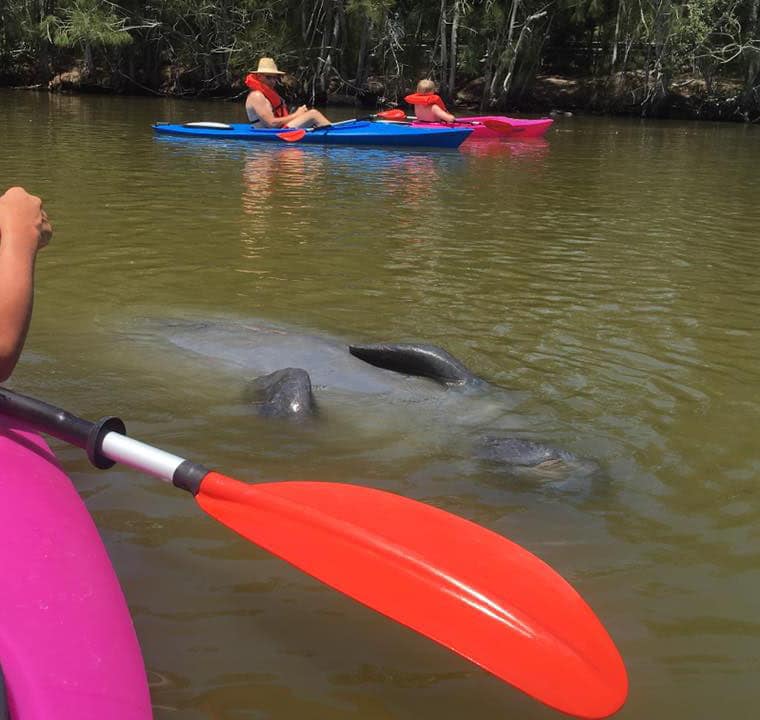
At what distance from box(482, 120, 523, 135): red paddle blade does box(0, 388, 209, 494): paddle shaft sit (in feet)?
47.0

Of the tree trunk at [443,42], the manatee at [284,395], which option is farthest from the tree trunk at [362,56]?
the manatee at [284,395]

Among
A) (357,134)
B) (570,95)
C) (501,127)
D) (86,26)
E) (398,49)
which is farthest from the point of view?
(570,95)

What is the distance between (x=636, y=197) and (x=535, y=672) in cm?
946

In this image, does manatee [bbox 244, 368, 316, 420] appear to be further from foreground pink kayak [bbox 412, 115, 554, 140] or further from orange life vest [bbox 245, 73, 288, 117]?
foreground pink kayak [bbox 412, 115, 554, 140]

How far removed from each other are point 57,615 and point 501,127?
15.4 metres

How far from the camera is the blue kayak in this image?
13.6 meters

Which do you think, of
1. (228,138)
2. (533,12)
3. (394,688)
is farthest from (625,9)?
(394,688)

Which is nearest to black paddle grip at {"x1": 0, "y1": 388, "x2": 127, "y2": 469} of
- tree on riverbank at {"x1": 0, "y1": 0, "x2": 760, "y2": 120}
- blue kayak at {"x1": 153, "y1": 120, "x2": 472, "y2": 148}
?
blue kayak at {"x1": 153, "y1": 120, "x2": 472, "y2": 148}

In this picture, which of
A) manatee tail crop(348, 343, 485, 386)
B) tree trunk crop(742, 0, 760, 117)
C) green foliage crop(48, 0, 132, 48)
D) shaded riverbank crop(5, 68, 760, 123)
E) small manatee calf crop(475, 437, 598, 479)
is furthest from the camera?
shaded riverbank crop(5, 68, 760, 123)

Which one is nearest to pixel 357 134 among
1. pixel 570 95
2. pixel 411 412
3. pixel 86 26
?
pixel 411 412

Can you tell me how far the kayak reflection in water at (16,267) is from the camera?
216cm

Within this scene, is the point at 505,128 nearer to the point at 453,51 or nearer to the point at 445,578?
the point at 453,51

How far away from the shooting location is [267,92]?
14.2 m

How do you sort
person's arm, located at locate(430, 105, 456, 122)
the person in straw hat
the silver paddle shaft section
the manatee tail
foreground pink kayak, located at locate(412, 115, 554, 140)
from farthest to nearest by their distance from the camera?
1. foreground pink kayak, located at locate(412, 115, 554, 140)
2. person's arm, located at locate(430, 105, 456, 122)
3. the person in straw hat
4. the manatee tail
5. the silver paddle shaft section
